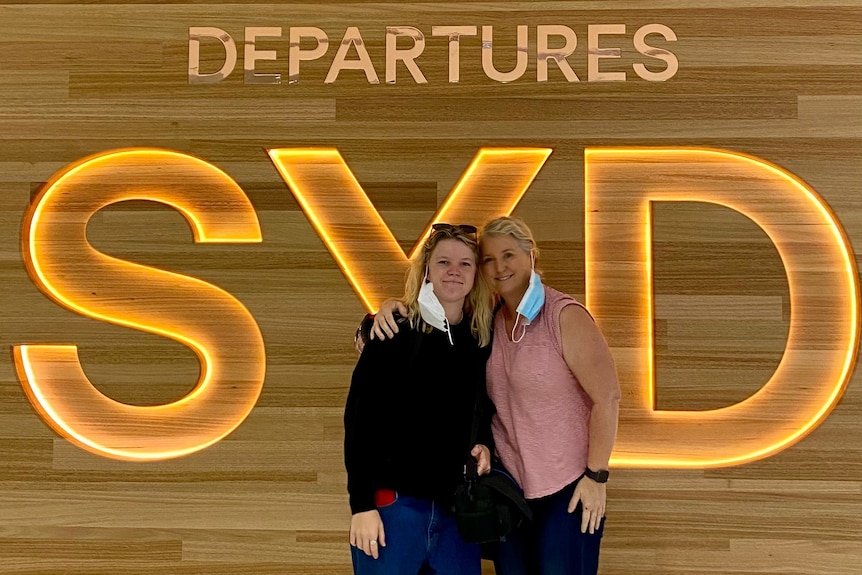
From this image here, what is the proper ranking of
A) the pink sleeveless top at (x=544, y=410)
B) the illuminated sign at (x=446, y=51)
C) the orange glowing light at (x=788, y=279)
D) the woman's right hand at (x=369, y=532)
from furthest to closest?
1. the illuminated sign at (x=446, y=51)
2. the orange glowing light at (x=788, y=279)
3. the pink sleeveless top at (x=544, y=410)
4. the woman's right hand at (x=369, y=532)

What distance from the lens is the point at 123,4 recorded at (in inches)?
116

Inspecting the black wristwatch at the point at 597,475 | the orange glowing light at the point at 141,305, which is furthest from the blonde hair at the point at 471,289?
the orange glowing light at the point at 141,305

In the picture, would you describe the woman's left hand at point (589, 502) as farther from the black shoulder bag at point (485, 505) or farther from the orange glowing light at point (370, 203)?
the orange glowing light at point (370, 203)

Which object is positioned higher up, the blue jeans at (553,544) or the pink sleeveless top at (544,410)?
the pink sleeveless top at (544,410)

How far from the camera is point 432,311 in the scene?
1942mm

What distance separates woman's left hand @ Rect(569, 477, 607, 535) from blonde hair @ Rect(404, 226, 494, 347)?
0.45 m

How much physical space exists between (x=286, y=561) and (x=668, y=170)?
203cm

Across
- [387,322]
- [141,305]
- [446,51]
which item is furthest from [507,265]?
[141,305]

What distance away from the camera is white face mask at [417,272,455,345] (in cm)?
194

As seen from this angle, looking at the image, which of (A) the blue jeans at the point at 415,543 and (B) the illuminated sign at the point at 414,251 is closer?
(A) the blue jeans at the point at 415,543

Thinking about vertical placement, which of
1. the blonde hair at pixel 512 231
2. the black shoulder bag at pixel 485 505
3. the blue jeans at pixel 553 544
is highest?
the blonde hair at pixel 512 231

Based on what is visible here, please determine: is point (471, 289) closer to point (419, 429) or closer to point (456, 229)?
point (456, 229)

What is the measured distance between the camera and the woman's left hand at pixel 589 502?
1938 millimetres

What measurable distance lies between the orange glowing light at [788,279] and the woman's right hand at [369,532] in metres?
1.15
